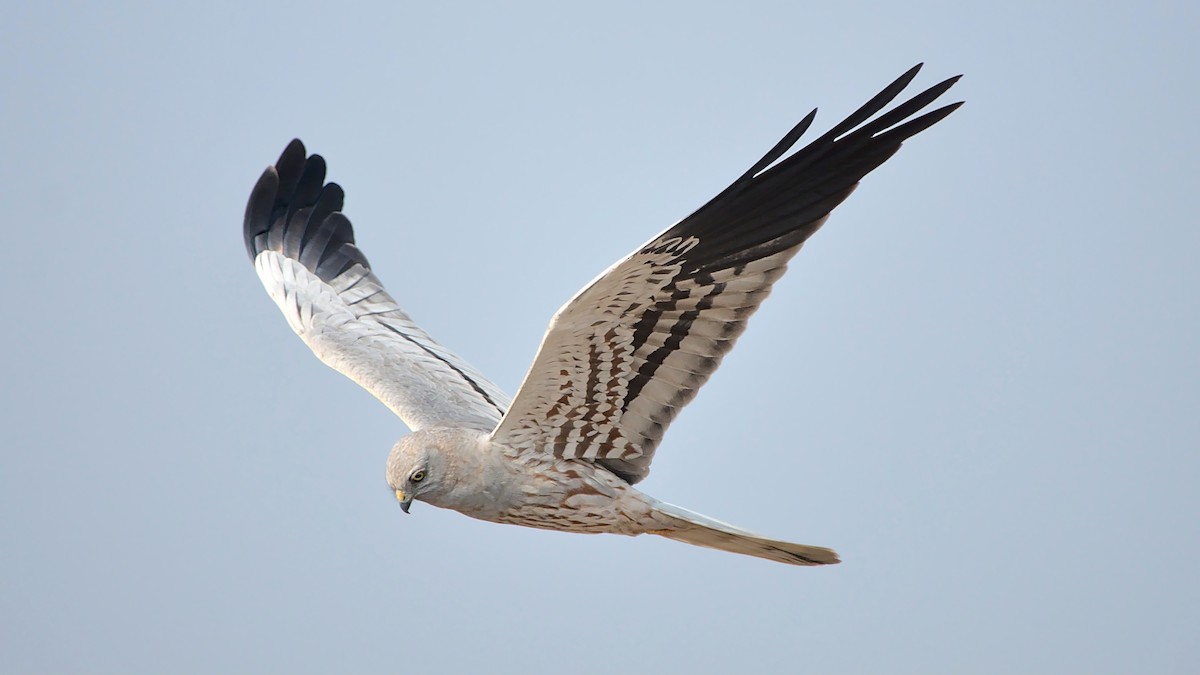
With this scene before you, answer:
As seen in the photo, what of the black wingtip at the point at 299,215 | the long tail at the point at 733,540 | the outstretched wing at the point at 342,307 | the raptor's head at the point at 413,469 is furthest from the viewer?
the black wingtip at the point at 299,215

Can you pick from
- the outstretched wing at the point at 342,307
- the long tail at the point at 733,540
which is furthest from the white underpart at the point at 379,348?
the long tail at the point at 733,540

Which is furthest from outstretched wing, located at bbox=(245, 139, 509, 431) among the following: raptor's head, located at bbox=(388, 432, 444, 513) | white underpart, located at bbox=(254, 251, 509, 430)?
raptor's head, located at bbox=(388, 432, 444, 513)

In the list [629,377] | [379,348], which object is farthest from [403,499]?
[379,348]

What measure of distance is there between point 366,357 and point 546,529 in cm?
205

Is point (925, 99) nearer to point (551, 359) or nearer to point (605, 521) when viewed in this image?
point (551, 359)

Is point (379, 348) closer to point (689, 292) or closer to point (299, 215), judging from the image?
point (299, 215)

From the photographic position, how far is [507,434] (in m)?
7.40

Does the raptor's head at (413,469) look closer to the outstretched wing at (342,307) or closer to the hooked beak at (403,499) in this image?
the hooked beak at (403,499)

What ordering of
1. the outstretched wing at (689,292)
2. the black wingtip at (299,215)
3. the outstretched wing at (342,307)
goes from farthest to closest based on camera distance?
the black wingtip at (299,215) < the outstretched wing at (342,307) < the outstretched wing at (689,292)

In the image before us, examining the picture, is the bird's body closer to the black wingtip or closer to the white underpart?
the white underpart

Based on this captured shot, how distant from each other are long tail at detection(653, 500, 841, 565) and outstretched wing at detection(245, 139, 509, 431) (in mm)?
1355

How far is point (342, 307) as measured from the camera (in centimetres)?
1011

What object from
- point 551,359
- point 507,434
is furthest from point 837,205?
point 507,434

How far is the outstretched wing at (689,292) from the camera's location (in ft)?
21.4
